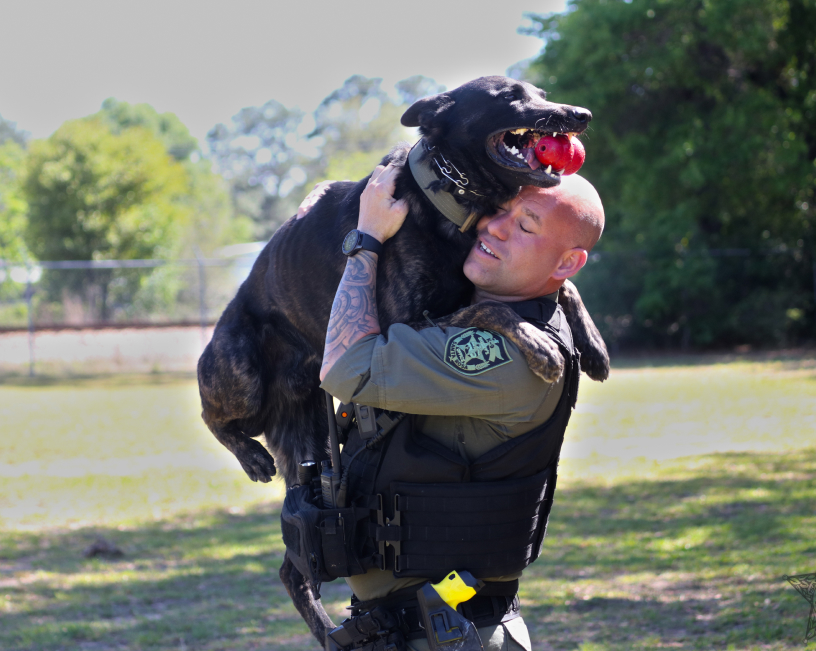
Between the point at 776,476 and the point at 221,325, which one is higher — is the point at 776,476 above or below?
below

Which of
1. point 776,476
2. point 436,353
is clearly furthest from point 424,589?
point 776,476

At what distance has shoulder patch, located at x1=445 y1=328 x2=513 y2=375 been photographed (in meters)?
1.84

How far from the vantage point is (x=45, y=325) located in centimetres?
1609

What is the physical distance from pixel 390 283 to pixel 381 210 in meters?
0.21

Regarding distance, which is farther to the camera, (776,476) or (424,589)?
(776,476)

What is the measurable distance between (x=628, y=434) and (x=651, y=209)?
435 inches

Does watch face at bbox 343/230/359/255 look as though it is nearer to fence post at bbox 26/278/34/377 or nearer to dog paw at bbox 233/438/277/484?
dog paw at bbox 233/438/277/484

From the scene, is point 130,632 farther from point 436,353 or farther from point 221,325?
point 436,353

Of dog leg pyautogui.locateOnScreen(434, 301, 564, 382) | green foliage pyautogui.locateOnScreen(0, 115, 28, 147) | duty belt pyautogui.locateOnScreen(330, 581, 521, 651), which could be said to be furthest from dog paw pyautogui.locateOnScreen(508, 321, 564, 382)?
green foliage pyautogui.locateOnScreen(0, 115, 28, 147)

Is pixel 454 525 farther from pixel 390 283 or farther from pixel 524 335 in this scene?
pixel 390 283

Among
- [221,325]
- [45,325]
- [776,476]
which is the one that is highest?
[221,325]

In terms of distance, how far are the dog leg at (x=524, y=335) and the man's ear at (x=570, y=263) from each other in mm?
198

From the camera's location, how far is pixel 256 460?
8.87 feet

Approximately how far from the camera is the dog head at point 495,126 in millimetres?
2059
